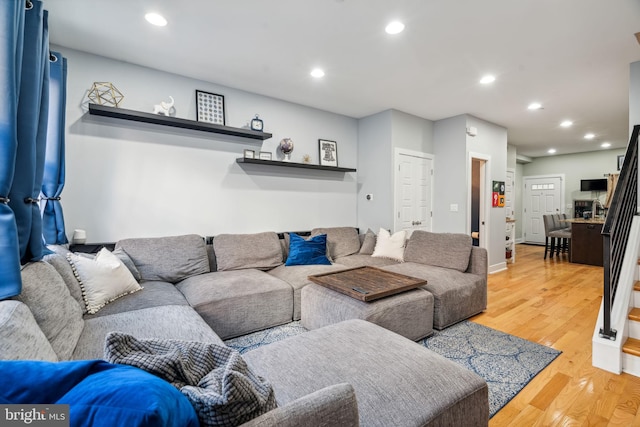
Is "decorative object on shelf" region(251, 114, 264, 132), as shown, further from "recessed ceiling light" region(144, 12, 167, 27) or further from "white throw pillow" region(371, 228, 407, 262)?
"white throw pillow" region(371, 228, 407, 262)

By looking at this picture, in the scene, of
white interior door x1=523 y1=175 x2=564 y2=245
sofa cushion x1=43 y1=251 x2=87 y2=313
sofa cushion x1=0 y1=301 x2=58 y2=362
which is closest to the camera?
sofa cushion x1=0 y1=301 x2=58 y2=362

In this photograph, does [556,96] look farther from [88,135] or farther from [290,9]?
[88,135]

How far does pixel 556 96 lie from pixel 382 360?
442 cm

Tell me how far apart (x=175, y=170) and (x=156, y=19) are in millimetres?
1507

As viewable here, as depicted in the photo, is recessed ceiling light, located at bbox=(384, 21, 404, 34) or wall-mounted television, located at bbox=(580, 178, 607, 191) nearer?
recessed ceiling light, located at bbox=(384, 21, 404, 34)

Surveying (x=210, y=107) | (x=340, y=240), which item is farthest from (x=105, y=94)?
(x=340, y=240)

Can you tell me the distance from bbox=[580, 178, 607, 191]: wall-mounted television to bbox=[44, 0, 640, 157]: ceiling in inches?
175

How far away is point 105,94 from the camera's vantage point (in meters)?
2.95

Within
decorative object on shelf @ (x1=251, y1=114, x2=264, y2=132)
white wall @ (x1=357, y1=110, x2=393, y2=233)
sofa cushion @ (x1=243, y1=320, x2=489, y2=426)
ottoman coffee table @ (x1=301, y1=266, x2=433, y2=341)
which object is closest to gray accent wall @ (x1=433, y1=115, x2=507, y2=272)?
white wall @ (x1=357, y1=110, x2=393, y2=233)

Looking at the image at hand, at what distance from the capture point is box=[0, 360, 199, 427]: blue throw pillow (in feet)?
1.71

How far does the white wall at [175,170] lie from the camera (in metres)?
2.89

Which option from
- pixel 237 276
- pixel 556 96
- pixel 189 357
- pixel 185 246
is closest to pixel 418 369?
pixel 189 357

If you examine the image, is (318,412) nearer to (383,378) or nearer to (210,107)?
(383,378)

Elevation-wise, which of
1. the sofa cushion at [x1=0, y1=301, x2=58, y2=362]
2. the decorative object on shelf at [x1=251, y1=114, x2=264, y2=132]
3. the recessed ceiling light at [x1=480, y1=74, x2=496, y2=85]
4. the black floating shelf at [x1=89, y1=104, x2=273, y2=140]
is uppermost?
the recessed ceiling light at [x1=480, y1=74, x2=496, y2=85]
